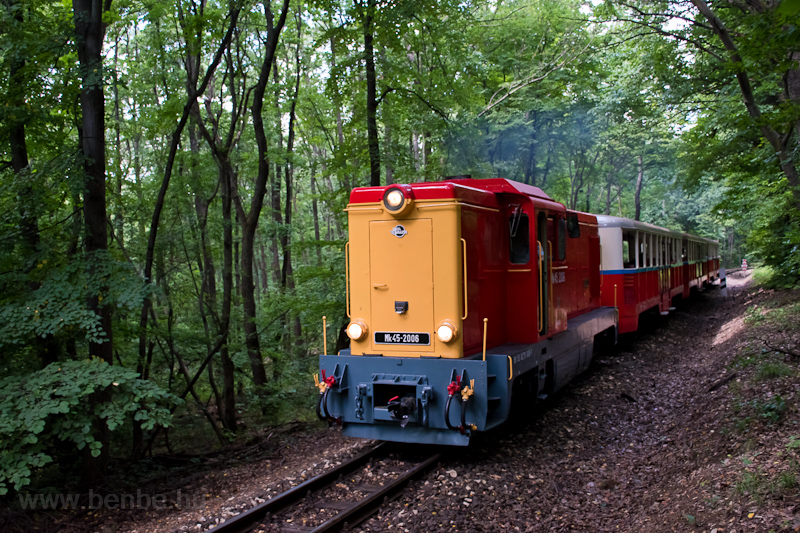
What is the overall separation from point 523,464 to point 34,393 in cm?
504

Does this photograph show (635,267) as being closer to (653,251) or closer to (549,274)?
(653,251)

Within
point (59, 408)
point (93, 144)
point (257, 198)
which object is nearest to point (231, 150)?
point (257, 198)

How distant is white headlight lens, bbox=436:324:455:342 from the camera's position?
592 cm

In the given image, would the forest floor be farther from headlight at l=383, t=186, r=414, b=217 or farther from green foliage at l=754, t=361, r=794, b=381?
headlight at l=383, t=186, r=414, b=217

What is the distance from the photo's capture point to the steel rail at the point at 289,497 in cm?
457

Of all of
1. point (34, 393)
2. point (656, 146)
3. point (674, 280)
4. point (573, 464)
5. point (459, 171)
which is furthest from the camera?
point (656, 146)

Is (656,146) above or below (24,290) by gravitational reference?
above

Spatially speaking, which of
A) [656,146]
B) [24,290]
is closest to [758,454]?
[24,290]

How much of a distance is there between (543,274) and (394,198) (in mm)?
2422

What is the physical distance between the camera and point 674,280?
57.7ft

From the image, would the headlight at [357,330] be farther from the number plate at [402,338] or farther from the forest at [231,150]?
the forest at [231,150]

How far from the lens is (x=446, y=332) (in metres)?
5.94

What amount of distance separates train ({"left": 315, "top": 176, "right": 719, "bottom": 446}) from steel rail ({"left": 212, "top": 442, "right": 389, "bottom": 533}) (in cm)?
31

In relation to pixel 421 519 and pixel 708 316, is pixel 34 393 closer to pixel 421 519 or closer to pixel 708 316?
pixel 421 519
